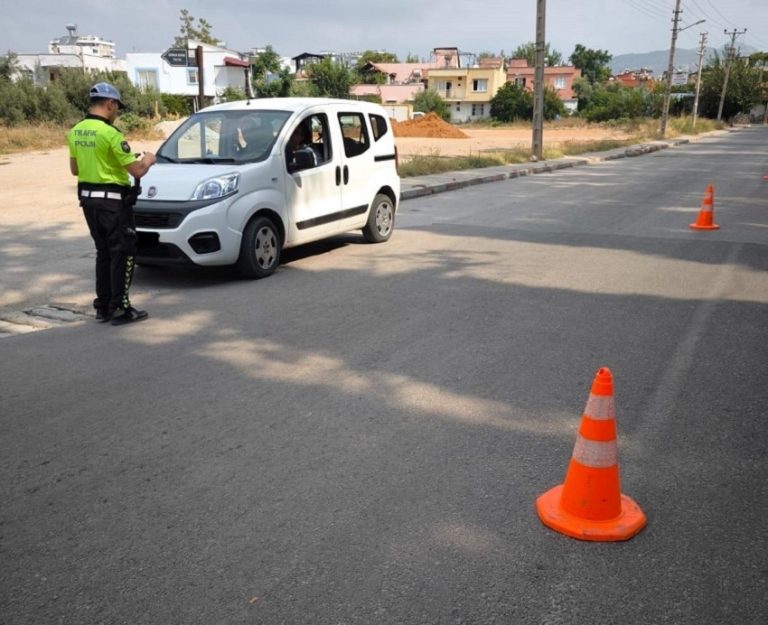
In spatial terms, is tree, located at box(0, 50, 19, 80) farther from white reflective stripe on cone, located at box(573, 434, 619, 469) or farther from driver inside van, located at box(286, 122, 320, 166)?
white reflective stripe on cone, located at box(573, 434, 619, 469)

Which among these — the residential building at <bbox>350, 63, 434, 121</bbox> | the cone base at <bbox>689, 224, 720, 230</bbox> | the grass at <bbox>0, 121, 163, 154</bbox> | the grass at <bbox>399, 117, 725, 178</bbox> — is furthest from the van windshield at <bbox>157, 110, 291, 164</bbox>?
the residential building at <bbox>350, 63, 434, 121</bbox>

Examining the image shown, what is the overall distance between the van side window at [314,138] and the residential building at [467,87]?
308 ft

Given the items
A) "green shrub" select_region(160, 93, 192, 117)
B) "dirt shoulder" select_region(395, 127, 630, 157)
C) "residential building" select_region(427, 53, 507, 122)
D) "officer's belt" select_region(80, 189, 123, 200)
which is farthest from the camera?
"residential building" select_region(427, 53, 507, 122)

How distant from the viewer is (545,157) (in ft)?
93.6

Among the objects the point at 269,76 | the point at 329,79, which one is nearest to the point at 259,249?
the point at 329,79

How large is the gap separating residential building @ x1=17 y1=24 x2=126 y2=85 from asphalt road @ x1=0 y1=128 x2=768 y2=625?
39.2m

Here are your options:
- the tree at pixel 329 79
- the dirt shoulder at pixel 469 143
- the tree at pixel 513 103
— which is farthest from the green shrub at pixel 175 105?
the tree at pixel 513 103

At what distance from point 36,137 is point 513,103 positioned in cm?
6339

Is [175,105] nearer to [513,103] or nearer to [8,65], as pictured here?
[8,65]

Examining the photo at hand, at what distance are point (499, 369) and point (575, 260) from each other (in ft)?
14.3

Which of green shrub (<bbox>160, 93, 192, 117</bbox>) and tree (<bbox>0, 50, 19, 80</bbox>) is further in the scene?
green shrub (<bbox>160, 93, 192, 117</bbox>)

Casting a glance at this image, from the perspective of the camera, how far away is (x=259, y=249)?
810cm

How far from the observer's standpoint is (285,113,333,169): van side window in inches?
343

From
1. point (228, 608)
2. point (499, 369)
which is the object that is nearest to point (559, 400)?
point (499, 369)
